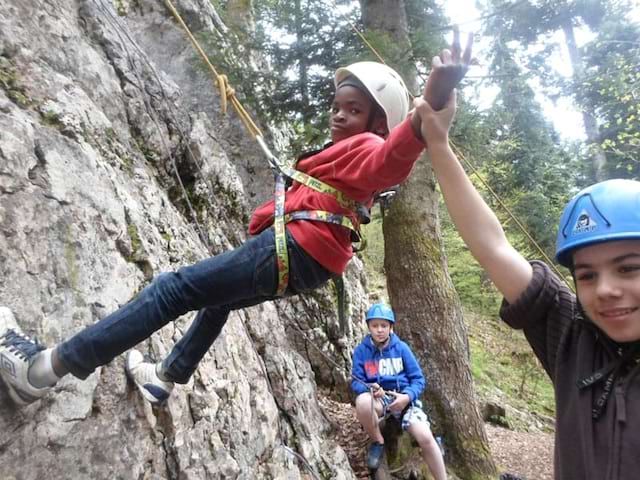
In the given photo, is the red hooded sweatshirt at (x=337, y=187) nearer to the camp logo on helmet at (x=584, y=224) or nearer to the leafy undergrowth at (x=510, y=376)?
the camp logo on helmet at (x=584, y=224)

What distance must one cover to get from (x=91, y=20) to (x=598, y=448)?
4902 mm

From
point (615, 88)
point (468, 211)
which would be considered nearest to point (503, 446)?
point (468, 211)

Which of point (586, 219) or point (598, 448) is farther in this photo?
point (586, 219)

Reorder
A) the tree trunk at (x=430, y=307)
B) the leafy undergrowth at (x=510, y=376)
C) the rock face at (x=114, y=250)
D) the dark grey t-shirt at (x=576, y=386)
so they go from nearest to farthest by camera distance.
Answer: the dark grey t-shirt at (x=576, y=386) < the rock face at (x=114, y=250) < the tree trunk at (x=430, y=307) < the leafy undergrowth at (x=510, y=376)

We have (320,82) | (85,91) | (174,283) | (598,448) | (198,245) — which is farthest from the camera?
(320,82)

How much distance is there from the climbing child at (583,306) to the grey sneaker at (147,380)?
6.55ft

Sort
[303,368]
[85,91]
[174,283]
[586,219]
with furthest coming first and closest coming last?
[303,368]
[85,91]
[174,283]
[586,219]

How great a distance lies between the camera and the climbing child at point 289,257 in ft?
6.66

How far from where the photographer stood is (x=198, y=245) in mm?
4160

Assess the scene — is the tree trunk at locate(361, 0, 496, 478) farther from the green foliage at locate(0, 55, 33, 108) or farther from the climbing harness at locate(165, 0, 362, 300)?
the green foliage at locate(0, 55, 33, 108)

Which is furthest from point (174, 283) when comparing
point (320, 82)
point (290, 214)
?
point (320, 82)

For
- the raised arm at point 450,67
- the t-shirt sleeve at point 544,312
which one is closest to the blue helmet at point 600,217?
the t-shirt sleeve at point 544,312

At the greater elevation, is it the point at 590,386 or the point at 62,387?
the point at 590,386

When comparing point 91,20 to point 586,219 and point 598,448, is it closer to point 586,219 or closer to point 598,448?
point 586,219
